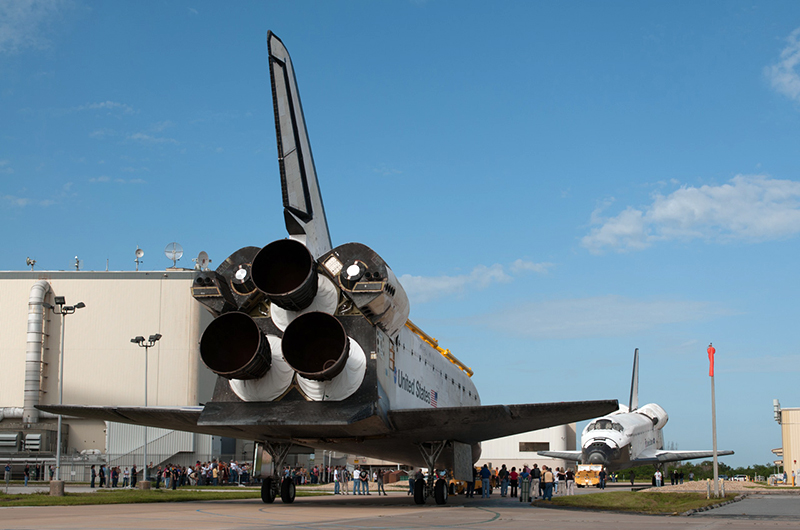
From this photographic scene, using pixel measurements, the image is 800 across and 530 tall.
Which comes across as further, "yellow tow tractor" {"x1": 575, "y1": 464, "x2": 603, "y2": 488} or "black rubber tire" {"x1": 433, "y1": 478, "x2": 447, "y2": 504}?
"yellow tow tractor" {"x1": 575, "y1": 464, "x2": 603, "y2": 488}

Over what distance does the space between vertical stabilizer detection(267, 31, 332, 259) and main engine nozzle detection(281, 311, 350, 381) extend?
199cm

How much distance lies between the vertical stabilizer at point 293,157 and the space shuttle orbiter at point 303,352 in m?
0.02

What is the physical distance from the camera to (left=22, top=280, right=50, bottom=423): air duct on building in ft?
125

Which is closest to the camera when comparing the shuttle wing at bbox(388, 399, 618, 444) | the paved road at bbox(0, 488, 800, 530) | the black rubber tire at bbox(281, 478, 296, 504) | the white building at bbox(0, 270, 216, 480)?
the paved road at bbox(0, 488, 800, 530)

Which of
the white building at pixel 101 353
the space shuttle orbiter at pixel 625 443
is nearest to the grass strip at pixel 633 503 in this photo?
the space shuttle orbiter at pixel 625 443

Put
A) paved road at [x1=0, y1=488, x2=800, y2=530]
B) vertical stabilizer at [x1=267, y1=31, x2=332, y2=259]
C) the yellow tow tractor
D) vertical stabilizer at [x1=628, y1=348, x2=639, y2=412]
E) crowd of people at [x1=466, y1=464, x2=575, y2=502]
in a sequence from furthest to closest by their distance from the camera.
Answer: vertical stabilizer at [x1=628, y1=348, x2=639, y2=412] < the yellow tow tractor < crowd of people at [x1=466, y1=464, x2=575, y2=502] < vertical stabilizer at [x1=267, y1=31, x2=332, y2=259] < paved road at [x1=0, y1=488, x2=800, y2=530]

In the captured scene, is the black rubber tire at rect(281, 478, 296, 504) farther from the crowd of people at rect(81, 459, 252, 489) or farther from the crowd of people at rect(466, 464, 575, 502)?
the crowd of people at rect(81, 459, 252, 489)

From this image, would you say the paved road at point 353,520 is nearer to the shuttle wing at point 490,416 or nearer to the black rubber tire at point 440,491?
the shuttle wing at point 490,416

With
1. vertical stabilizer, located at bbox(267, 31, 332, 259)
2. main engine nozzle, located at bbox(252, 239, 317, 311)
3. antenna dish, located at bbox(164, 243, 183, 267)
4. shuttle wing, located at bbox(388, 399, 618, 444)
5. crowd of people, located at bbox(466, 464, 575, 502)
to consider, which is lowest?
crowd of people, located at bbox(466, 464, 575, 502)

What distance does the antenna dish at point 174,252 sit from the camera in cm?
4056

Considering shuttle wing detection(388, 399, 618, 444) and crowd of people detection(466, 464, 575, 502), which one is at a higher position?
shuttle wing detection(388, 399, 618, 444)

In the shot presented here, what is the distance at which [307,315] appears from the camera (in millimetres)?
10875

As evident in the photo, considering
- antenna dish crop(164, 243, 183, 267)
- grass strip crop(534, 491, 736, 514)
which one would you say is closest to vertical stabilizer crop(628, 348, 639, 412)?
antenna dish crop(164, 243, 183, 267)

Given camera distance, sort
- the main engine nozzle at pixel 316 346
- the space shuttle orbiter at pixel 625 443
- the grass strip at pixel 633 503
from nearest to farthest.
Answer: the main engine nozzle at pixel 316 346 → the grass strip at pixel 633 503 → the space shuttle orbiter at pixel 625 443
